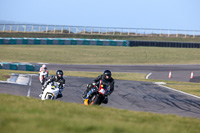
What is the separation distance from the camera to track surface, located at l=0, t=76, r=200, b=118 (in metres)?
16.1

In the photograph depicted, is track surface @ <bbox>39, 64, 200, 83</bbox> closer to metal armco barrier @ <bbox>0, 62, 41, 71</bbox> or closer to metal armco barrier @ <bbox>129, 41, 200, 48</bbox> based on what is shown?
metal armco barrier @ <bbox>0, 62, 41, 71</bbox>

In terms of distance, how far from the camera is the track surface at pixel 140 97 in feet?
52.9

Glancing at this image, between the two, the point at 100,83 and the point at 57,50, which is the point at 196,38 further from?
the point at 100,83

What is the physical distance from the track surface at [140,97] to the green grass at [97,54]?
21651mm

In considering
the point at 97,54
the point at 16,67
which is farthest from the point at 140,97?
the point at 97,54

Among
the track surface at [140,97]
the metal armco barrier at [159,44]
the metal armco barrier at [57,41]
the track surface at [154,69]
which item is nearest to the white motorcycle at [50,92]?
the track surface at [140,97]

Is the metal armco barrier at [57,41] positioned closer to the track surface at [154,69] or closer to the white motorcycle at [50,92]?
the track surface at [154,69]

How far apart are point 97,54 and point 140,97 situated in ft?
100

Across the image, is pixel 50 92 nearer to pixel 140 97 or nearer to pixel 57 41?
pixel 140 97

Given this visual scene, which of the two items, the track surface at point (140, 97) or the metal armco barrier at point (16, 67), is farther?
the metal armco barrier at point (16, 67)

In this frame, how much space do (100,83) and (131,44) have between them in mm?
42196

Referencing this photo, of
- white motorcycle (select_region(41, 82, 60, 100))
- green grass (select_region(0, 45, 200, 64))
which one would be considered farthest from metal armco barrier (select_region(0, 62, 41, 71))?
white motorcycle (select_region(41, 82, 60, 100))

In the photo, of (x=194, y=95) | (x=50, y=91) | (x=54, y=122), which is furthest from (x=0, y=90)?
(x=54, y=122)

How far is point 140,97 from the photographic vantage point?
19.4 m
